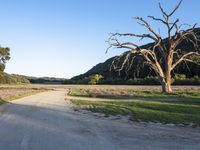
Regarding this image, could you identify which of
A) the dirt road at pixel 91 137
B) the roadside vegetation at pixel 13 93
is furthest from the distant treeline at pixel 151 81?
the dirt road at pixel 91 137

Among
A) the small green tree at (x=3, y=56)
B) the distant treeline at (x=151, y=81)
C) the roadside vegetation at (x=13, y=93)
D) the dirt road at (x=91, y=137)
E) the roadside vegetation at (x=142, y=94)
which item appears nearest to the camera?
the dirt road at (x=91, y=137)

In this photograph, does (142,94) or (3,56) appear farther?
(3,56)

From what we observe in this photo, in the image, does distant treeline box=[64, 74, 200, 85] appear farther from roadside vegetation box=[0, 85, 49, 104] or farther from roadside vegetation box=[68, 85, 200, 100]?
roadside vegetation box=[0, 85, 49, 104]

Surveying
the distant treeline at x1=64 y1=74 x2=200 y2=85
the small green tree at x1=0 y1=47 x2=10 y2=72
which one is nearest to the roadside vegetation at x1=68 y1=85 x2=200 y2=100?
the distant treeline at x1=64 y1=74 x2=200 y2=85

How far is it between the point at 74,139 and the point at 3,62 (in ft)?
294

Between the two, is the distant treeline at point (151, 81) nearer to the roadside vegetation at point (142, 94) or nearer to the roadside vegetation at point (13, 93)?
the roadside vegetation at point (142, 94)

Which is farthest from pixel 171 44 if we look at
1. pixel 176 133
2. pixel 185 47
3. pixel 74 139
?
pixel 185 47

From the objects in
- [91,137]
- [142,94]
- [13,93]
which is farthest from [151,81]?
[91,137]

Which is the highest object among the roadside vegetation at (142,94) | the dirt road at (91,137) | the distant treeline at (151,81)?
the distant treeline at (151,81)

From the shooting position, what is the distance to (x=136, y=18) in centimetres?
4403

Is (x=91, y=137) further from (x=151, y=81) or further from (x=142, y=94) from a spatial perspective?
(x=151, y=81)

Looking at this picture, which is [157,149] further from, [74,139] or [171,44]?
[171,44]

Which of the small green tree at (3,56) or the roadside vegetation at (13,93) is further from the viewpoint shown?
the small green tree at (3,56)

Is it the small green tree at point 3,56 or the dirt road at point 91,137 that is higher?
the small green tree at point 3,56
